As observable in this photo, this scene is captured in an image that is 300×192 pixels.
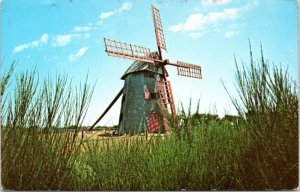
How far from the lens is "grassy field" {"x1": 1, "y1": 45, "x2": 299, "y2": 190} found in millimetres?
3865

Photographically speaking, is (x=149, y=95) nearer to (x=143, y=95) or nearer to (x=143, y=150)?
(x=143, y=95)

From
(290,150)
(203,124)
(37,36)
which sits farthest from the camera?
(203,124)

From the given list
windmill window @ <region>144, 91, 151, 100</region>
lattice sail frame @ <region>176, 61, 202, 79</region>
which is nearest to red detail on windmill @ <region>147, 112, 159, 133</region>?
lattice sail frame @ <region>176, 61, 202, 79</region>

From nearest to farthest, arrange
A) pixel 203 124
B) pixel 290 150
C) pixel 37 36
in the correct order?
pixel 290 150 → pixel 37 36 → pixel 203 124

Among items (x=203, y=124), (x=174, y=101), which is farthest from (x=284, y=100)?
(x=174, y=101)

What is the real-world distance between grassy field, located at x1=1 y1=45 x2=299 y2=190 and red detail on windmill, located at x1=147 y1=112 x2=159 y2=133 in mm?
303

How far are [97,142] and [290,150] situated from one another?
1.70m

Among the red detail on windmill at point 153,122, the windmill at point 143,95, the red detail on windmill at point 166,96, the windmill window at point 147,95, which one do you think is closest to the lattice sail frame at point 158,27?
the windmill at point 143,95

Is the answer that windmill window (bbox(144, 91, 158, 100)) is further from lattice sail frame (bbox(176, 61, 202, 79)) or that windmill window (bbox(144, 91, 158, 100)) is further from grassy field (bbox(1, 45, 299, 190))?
grassy field (bbox(1, 45, 299, 190))

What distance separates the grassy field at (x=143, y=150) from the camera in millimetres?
3865

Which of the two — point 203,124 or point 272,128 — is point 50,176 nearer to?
point 203,124

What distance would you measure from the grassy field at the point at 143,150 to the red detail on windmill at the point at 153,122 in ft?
0.99

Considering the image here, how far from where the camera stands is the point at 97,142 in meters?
4.13

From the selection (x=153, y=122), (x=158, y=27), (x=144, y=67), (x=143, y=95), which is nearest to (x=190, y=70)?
(x=158, y=27)
